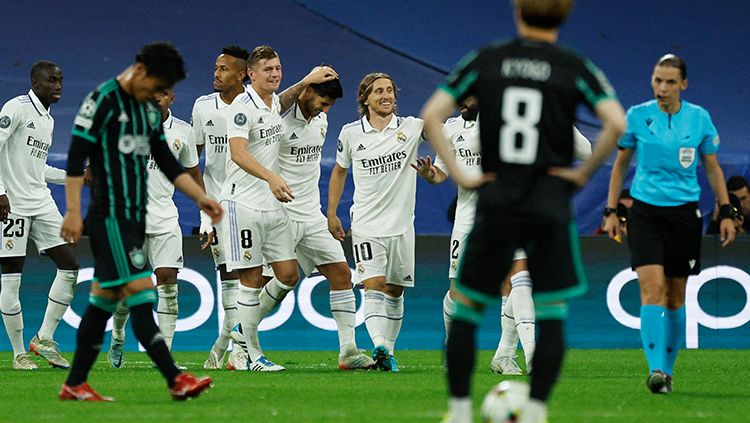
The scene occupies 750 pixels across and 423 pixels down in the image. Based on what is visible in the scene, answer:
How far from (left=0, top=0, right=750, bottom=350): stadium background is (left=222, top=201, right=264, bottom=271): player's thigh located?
153 inches

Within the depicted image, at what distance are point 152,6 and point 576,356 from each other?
7.11 m

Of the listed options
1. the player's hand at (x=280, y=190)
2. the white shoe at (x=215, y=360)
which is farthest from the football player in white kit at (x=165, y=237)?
the player's hand at (x=280, y=190)

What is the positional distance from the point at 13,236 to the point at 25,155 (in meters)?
0.67

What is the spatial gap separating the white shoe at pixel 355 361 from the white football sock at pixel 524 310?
1.15 meters

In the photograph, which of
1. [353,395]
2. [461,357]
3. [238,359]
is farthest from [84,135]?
[238,359]

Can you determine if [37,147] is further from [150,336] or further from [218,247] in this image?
[150,336]

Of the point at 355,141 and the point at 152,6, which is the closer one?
the point at 355,141

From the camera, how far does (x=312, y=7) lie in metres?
17.2

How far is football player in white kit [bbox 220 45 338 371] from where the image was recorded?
1044 centimetres

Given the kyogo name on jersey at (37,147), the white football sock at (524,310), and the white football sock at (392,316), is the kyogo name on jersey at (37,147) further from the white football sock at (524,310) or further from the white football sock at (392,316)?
the white football sock at (524,310)

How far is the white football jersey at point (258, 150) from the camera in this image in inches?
411

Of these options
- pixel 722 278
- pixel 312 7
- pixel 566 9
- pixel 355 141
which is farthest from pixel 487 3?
pixel 566 9

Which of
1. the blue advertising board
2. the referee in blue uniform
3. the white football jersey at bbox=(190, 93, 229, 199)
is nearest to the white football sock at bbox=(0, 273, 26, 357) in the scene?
the white football jersey at bbox=(190, 93, 229, 199)

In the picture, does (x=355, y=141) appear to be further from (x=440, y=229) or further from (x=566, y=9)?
(x=566, y=9)
